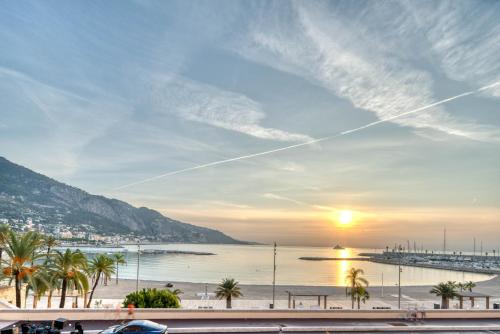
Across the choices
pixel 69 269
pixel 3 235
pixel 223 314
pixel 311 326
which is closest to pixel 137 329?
pixel 223 314

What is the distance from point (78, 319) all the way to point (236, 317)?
8.00 meters

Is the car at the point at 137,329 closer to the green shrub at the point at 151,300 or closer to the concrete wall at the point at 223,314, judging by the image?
the concrete wall at the point at 223,314

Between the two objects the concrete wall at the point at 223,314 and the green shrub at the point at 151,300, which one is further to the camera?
the green shrub at the point at 151,300

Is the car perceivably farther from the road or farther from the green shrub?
the green shrub

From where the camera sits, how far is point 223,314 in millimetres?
22141

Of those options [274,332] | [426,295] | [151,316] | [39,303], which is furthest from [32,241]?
[426,295]

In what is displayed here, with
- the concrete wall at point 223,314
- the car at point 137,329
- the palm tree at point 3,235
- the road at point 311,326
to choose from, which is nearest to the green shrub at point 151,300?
the concrete wall at point 223,314

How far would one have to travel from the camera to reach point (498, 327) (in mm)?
21891

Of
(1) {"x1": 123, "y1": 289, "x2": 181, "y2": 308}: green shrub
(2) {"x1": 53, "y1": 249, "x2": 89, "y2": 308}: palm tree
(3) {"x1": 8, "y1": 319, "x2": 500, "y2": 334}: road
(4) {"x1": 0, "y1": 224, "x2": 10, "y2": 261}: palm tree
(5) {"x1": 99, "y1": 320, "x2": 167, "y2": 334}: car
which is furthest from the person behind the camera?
(2) {"x1": 53, "y1": 249, "x2": 89, "y2": 308}: palm tree

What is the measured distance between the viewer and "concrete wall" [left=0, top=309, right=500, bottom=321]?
19.7 m

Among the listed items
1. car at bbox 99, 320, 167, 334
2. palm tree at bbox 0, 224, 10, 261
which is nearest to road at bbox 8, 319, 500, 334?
car at bbox 99, 320, 167, 334

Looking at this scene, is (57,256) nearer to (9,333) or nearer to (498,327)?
(9,333)

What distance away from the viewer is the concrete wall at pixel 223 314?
19.7 m

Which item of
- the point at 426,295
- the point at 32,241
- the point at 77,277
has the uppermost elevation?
the point at 32,241
